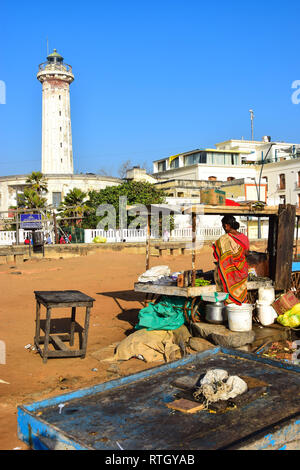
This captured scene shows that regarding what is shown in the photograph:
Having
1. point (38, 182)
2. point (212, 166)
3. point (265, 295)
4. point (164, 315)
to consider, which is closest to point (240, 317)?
point (265, 295)

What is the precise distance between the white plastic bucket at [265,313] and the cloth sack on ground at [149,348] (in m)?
1.57

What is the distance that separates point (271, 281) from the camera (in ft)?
26.0

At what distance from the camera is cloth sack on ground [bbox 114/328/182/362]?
660 centimetres

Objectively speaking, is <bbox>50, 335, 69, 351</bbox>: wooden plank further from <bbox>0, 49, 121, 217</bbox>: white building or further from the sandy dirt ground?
<bbox>0, 49, 121, 217</bbox>: white building

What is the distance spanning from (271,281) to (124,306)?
13.0ft

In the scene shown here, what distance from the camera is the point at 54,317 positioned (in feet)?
32.0

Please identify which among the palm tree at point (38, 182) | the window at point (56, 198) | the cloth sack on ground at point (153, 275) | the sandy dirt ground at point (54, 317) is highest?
the palm tree at point (38, 182)

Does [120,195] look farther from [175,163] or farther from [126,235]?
[175,163]

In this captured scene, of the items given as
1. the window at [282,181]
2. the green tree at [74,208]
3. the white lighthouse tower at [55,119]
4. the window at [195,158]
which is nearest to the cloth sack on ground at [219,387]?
the green tree at [74,208]

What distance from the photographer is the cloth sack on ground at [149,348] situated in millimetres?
6604

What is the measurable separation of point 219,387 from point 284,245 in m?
5.03

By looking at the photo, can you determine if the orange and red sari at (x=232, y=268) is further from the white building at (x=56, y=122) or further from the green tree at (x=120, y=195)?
the white building at (x=56, y=122)

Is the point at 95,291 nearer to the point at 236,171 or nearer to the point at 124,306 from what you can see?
the point at 124,306
